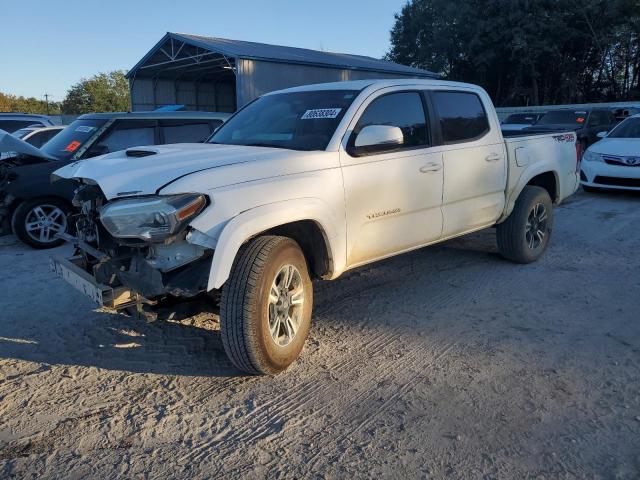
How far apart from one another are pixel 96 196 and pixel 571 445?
3.10 m

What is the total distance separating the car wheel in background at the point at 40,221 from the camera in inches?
260

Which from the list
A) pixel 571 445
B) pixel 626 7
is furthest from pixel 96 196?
pixel 626 7

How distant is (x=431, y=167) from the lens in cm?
450

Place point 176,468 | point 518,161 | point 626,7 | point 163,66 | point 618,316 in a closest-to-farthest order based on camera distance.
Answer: point 176,468 → point 618,316 → point 518,161 → point 163,66 → point 626,7

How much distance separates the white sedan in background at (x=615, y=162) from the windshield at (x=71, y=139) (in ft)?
28.3

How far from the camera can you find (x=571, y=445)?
272cm

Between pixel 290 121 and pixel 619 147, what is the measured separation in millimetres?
8168

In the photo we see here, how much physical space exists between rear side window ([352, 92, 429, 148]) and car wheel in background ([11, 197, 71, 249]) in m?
4.57

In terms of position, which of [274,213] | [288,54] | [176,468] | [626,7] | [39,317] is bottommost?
[176,468]

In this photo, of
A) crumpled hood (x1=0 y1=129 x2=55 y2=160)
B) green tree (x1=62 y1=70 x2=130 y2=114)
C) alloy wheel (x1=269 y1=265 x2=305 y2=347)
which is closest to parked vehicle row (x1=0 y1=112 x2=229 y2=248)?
crumpled hood (x1=0 y1=129 x2=55 y2=160)

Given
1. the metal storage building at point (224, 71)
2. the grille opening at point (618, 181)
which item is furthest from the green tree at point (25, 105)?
the grille opening at point (618, 181)

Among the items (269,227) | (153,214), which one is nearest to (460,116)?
(269,227)

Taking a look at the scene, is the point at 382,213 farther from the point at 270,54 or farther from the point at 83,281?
the point at 270,54

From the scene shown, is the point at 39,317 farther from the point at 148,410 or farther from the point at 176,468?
the point at 176,468
